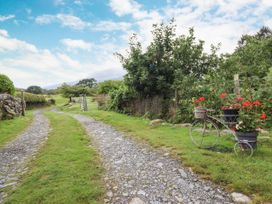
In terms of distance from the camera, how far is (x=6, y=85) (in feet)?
55.1

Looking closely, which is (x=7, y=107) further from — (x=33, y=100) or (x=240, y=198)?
(x=33, y=100)

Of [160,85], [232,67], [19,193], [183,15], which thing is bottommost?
[19,193]

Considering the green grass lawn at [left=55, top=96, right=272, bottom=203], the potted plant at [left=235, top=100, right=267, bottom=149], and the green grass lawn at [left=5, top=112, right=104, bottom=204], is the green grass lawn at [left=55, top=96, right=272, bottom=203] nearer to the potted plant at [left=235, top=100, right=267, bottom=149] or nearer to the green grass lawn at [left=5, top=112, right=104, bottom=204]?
the potted plant at [left=235, top=100, right=267, bottom=149]

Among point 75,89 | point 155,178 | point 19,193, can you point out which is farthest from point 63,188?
point 75,89

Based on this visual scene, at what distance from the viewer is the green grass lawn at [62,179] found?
325 cm

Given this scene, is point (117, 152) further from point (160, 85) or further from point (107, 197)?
point (160, 85)

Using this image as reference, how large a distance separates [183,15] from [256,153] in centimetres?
953

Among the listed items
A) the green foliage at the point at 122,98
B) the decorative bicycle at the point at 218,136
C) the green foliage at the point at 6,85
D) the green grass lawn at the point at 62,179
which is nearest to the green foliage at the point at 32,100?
the green foliage at the point at 6,85

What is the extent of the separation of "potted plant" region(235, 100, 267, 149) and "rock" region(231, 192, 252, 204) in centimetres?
199

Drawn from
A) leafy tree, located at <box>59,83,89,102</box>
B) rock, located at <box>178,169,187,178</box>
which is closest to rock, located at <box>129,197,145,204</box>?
rock, located at <box>178,169,187,178</box>

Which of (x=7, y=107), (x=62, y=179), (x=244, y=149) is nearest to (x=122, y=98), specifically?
(x=7, y=107)

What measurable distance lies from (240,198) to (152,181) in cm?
141

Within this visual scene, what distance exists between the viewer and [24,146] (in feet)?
22.8

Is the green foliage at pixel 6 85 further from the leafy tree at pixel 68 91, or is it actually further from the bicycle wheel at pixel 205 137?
the leafy tree at pixel 68 91
